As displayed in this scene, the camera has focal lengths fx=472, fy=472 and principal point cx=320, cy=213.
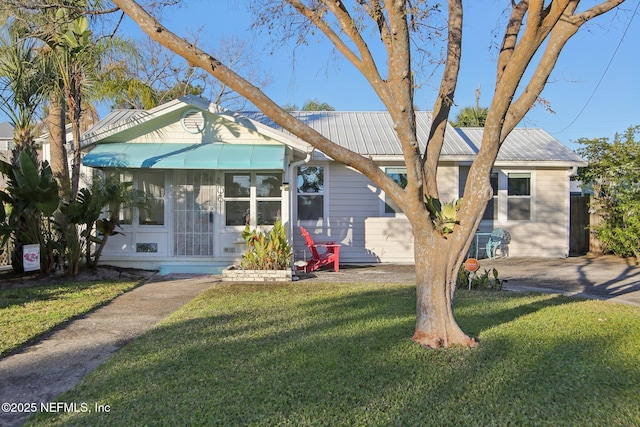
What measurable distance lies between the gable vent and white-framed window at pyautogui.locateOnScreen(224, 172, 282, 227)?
1.32 metres

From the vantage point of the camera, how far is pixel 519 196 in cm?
1425

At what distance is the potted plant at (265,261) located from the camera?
9.88 meters

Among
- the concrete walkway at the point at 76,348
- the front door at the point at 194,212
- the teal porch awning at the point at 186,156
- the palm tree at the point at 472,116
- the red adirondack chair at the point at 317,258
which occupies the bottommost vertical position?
the concrete walkway at the point at 76,348

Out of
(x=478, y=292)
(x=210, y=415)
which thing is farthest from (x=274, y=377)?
(x=478, y=292)

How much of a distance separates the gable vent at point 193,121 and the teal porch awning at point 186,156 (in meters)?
0.41

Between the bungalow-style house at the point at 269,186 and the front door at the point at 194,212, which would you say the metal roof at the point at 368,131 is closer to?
the bungalow-style house at the point at 269,186

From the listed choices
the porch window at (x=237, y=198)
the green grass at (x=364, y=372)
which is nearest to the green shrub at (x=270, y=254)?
the porch window at (x=237, y=198)

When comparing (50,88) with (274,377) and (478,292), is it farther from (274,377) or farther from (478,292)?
(478,292)

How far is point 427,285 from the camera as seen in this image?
5215 millimetres

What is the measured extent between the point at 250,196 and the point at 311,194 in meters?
2.19

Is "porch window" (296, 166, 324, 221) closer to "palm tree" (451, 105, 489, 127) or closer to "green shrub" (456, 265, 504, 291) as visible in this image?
"green shrub" (456, 265, 504, 291)

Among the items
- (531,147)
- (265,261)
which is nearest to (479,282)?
(265,261)

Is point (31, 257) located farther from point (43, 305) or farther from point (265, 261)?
point (265, 261)

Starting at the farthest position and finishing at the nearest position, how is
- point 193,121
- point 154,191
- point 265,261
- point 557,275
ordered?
point 154,191 < point 193,121 < point 557,275 < point 265,261
